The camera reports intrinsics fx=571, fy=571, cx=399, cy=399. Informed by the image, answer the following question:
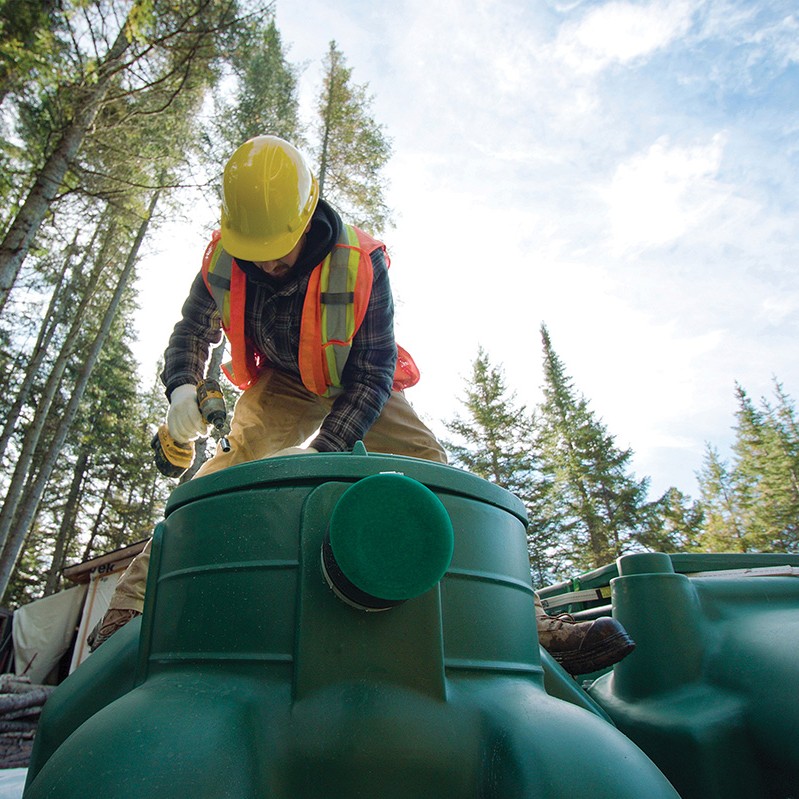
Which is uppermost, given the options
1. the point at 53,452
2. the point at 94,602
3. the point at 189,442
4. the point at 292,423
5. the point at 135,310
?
the point at 135,310

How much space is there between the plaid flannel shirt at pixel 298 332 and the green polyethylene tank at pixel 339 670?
3.61 feet

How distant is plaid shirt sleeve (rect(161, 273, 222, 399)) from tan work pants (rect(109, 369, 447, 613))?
0.82ft

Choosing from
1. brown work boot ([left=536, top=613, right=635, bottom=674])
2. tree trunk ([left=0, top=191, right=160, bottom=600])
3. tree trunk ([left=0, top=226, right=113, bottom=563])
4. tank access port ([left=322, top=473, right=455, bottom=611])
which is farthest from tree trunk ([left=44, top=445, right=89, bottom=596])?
tank access port ([left=322, top=473, right=455, bottom=611])

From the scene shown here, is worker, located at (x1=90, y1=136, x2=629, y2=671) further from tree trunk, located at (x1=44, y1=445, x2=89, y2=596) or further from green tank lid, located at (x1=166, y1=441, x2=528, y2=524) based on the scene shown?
tree trunk, located at (x1=44, y1=445, x2=89, y2=596)

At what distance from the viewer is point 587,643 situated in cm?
141

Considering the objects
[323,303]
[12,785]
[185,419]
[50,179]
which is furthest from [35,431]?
[323,303]

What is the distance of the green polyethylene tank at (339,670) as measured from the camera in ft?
2.36

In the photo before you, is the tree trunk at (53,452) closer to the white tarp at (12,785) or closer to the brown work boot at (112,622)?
the white tarp at (12,785)

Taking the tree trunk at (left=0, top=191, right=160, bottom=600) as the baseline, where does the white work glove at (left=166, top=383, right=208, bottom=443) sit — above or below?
below

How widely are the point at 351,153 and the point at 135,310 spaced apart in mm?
8614

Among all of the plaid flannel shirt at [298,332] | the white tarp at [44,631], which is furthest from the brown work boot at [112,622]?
the white tarp at [44,631]

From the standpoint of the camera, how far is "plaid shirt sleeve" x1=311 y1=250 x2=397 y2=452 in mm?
1946

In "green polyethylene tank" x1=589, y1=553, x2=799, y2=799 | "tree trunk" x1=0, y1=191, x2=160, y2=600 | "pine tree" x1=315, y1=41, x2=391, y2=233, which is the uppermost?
"pine tree" x1=315, y1=41, x2=391, y2=233

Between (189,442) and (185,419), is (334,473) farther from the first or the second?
(189,442)
